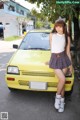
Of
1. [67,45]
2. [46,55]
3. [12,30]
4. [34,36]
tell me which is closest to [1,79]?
[34,36]

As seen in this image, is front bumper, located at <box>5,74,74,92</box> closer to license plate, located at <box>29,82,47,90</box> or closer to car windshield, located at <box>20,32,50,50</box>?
license plate, located at <box>29,82,47,90</box>

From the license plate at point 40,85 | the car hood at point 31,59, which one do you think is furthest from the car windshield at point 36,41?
the license plate at point 40,85

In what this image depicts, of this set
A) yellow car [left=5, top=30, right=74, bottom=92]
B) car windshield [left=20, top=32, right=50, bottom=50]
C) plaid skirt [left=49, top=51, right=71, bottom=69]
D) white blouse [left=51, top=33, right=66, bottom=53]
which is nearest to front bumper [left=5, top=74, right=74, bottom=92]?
yellow car [left=5, top=30, right=74, bottom=92]

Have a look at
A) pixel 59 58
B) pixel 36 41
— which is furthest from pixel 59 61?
pixel 36 41

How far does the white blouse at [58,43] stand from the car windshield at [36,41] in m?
1.67

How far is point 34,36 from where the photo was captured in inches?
283

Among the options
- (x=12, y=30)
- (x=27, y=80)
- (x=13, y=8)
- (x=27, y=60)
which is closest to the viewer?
(x=27, y=80)

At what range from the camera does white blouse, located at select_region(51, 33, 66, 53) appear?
16.3 feet

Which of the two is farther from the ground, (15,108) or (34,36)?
(34,36)

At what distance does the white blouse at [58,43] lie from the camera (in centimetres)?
495

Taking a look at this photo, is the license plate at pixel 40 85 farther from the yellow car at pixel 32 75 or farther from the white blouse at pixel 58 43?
the white blouse at pixel 58 43

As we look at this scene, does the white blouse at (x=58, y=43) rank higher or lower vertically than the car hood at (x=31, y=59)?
higher

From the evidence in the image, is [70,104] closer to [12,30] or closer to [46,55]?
[46,55]

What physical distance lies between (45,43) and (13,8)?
43986 millimetres
